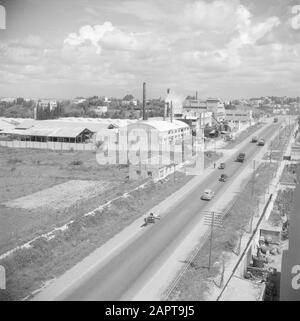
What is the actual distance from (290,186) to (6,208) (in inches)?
620

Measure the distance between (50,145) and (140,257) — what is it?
27661 millimetres

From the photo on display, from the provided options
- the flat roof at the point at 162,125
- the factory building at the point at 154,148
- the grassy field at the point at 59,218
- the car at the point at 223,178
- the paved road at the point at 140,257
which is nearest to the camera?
the paved road at the point at 140,257

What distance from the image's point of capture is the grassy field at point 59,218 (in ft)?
35.6

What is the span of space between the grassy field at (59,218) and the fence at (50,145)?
7.45 m

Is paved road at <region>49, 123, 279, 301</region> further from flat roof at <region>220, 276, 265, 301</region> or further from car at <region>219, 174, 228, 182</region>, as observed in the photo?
car at <region>219, 174, 228, 182</region>

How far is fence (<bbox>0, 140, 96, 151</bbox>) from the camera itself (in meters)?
36.8

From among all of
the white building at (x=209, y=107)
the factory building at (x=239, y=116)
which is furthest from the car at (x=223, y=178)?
the factory building at (x=239, y=116)

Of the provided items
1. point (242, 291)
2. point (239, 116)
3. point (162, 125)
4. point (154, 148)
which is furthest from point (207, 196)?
point (239, 116)

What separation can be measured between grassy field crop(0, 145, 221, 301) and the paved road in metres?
1.05

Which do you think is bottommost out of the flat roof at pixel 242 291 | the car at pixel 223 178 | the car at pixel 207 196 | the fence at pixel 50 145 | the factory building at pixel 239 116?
the flat roof at pixel 242 291

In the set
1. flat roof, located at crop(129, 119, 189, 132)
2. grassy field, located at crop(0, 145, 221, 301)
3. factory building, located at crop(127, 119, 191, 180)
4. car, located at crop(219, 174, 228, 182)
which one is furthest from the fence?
car, located at crop(219, 174, 228, 182)

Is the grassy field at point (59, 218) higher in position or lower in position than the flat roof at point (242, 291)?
higher

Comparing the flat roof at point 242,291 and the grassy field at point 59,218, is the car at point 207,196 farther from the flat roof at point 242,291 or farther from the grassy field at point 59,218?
the flat roof at point 242,291
